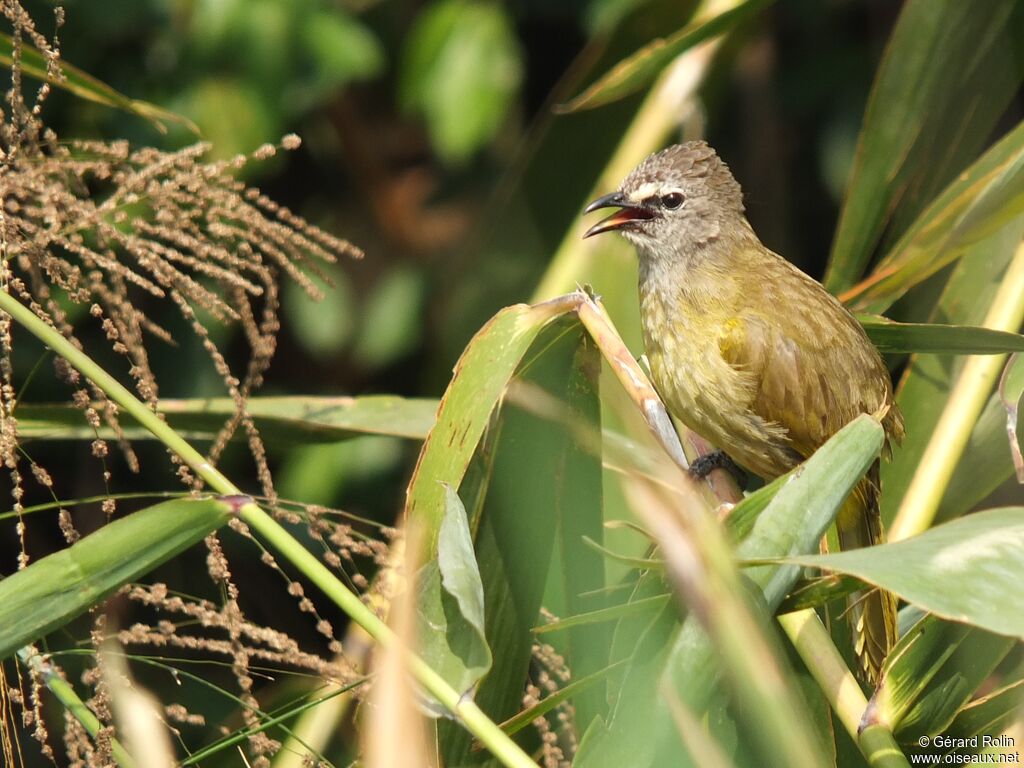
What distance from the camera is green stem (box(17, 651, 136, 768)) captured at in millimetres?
1207

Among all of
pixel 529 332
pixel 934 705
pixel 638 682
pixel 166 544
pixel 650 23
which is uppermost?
pixel 650 23

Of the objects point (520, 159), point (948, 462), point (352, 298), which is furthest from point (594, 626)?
point (352, 298)

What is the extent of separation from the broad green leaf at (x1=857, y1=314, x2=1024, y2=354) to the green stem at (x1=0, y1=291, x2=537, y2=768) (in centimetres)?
Result: 75

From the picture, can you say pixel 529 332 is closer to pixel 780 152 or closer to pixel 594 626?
pixel 594 626

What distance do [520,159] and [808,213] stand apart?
205cm

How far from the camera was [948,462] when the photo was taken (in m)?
1.87

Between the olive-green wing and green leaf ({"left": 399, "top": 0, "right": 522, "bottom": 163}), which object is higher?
green leaf ({"left": 399, "top": 0, "right": 522, "bottom": 163})

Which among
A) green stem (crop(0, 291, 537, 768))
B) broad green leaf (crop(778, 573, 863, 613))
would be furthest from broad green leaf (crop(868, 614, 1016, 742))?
green stem (crop(0, 291, 537, 768))

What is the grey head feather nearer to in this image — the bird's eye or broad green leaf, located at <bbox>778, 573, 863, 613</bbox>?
the bird's eye

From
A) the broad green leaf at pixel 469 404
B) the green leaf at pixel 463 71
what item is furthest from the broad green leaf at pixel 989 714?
the green leaf at pixel 463 71

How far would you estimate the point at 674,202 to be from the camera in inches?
90.4

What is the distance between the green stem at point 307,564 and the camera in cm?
110

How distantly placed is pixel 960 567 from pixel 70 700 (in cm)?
88

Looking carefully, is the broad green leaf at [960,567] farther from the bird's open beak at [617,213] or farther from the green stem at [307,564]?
the bird's open beak at [617,213]
